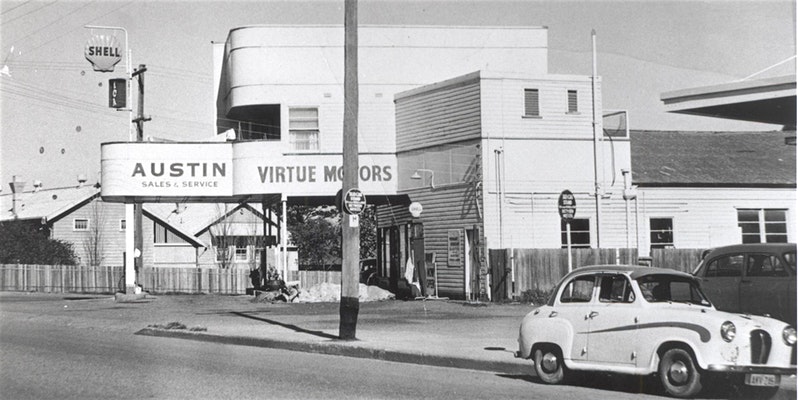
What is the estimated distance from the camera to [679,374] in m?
11.0

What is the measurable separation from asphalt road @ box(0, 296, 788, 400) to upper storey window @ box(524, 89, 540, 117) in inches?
589

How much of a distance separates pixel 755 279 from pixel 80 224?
166ft

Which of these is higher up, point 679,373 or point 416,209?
point 416,209

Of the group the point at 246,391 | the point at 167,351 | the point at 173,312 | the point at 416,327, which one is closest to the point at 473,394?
the point at 246,391

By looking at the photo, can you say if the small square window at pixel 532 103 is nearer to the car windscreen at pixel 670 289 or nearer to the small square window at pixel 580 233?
the small square window at pixel 580 233

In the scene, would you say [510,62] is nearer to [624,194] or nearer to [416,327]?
[624,194]

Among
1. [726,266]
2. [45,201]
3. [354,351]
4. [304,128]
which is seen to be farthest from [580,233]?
[45,201]

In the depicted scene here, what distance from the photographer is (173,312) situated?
26.9 metres

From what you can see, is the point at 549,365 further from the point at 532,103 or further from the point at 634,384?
the point at 532,103

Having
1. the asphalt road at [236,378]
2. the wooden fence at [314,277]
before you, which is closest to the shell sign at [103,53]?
the wooden fence at [314,277]

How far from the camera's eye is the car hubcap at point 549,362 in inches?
490

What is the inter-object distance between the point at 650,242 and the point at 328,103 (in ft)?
38.4

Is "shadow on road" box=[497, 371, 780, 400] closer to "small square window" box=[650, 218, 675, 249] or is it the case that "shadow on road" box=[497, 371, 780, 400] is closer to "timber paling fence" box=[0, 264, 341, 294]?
"small square window" box=[650, 218, 675, 249]

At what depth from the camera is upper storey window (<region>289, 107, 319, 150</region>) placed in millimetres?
32000
